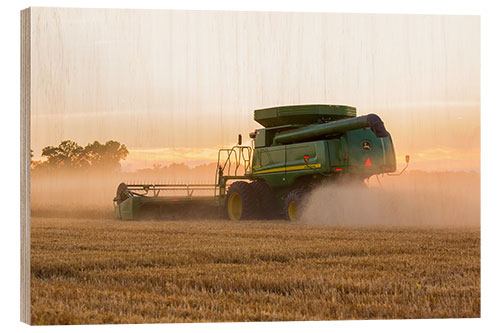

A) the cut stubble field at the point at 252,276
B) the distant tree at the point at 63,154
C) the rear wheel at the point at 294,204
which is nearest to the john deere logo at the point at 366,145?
the rear wheel at the point at 294,204

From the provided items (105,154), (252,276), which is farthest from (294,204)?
(252,276)

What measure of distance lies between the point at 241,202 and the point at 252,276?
650cm

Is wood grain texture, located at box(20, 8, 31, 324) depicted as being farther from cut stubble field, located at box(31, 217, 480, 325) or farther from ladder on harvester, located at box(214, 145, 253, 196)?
ladder on harvester, located at box(214, 145, 253, 196)

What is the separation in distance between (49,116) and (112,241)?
2.94 meters

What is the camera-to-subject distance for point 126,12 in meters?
8.40

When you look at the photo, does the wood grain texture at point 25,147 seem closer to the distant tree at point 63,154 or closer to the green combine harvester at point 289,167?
the distant tree at point 63,154

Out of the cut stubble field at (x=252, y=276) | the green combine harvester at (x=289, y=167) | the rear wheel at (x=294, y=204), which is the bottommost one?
the cut stubble field at (x=252, y=276)

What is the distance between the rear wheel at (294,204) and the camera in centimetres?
1375

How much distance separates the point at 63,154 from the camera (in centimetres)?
857

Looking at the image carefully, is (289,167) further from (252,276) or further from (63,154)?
(63,154)

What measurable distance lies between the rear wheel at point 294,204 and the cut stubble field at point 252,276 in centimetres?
244

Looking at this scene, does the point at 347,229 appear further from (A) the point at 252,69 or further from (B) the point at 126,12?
(B) the point at 126,12

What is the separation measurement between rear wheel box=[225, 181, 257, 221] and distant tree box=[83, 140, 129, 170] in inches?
194

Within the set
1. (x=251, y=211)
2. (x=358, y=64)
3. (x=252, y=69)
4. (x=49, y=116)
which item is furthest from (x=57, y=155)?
(x=251, y=211)
